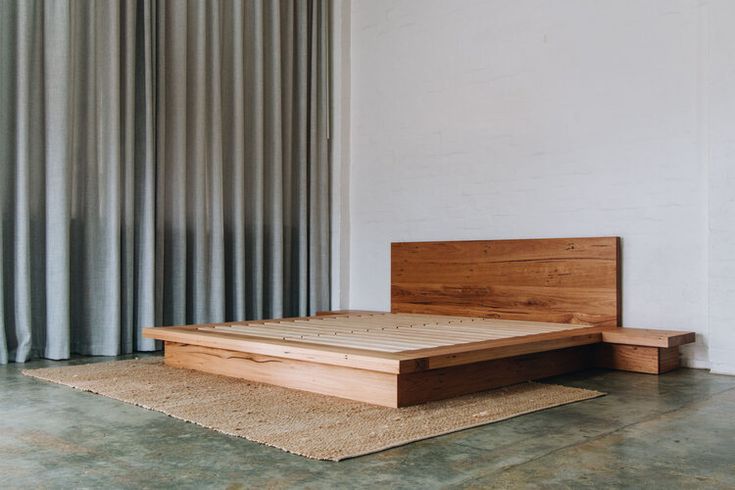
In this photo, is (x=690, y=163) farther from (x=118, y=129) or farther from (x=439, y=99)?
(x=118, y=129)

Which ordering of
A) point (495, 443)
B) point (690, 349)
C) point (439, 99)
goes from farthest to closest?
point (439, 99)
point (690, 349)
point (495, 443)

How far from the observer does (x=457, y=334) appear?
2.68 metres

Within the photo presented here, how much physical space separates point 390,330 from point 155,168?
1535 millimetres

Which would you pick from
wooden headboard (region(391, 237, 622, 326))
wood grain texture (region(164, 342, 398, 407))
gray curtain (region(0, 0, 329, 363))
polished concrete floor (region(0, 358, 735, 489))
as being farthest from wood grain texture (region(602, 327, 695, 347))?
gray curtain (region(0, 0, 329, 363))

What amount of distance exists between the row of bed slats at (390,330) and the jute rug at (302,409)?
8.3 inches

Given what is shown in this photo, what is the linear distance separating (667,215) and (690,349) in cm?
57

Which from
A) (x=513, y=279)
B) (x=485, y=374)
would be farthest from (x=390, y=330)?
(x=513, y=279)

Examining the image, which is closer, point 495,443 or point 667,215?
point 495,443

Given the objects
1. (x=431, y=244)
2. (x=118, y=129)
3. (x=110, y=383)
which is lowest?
(x=110, y=383)

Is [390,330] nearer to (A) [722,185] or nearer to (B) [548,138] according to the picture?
(B) [548,138]

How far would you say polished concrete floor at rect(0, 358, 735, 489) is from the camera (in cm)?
143

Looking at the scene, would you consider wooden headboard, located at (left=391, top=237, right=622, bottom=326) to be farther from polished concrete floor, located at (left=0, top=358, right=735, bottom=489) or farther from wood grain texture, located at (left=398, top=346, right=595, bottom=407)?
polished concrete floor, located at (left=0, top=358, right=735, bottom=489)

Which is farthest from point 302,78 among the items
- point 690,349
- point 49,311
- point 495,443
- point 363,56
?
point 495,443

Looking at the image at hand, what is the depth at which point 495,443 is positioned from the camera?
172 cm
